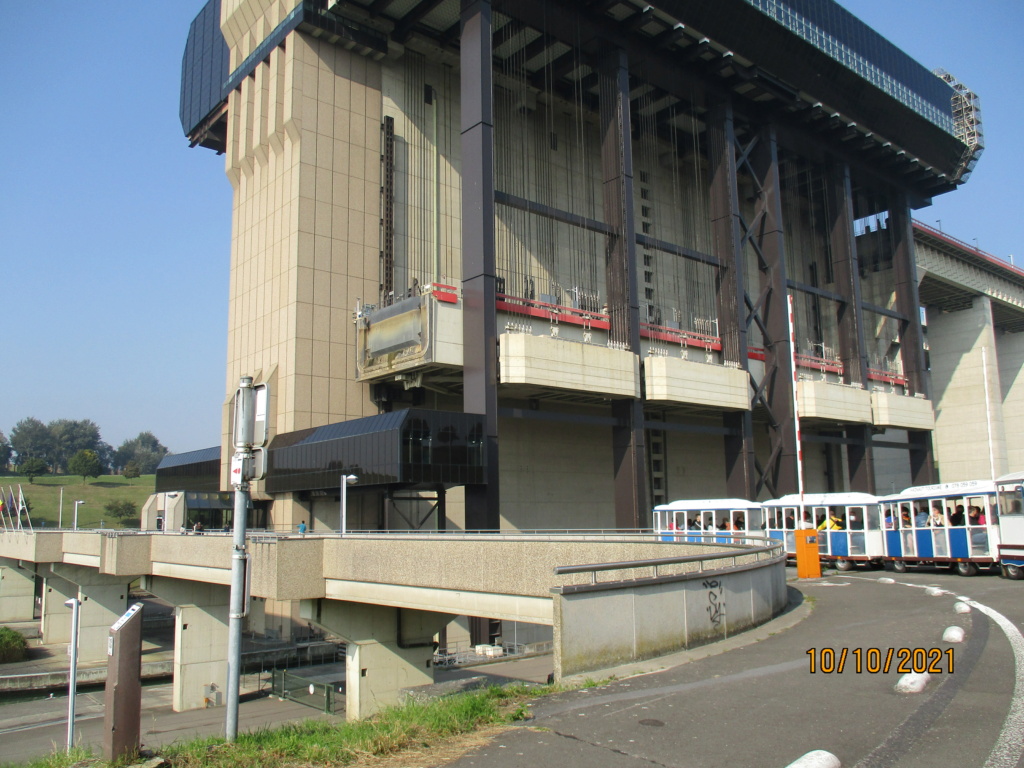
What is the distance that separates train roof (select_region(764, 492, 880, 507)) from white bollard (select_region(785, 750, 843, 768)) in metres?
24.3

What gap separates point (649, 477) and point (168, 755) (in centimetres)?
4575

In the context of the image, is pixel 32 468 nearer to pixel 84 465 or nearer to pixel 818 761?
pixel 84 465

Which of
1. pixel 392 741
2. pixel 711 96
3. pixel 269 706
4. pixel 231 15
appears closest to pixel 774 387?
pixel 711 96

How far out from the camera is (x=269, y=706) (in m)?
32.3

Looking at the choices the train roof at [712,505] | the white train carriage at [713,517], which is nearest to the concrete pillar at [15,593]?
the white train carriage at [713,517]

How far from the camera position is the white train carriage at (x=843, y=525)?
3089 centimetres

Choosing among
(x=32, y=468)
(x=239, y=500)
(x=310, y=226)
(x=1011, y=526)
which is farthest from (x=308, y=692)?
(x=32, y=468)

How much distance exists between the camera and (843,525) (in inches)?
1273

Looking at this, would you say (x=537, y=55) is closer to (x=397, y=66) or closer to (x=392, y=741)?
(x=397, y=66)

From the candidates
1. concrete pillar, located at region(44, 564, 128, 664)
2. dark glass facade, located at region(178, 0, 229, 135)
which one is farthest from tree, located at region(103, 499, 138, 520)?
dark glass facade, located at region(178, 0, 229, 135)

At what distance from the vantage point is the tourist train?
2439 centimetres

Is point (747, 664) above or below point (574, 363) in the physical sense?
below

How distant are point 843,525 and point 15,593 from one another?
5972cm
